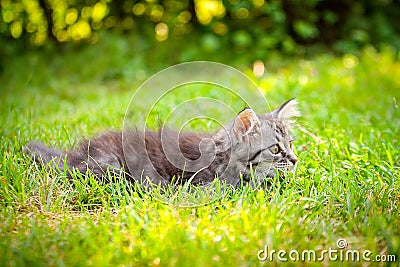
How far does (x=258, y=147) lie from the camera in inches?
109

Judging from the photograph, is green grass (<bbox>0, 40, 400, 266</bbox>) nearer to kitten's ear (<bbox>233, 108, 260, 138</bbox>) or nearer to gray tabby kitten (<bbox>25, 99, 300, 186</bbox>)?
gray tabby kitten (<bbox>25, 99, 300, 186</bbox>)

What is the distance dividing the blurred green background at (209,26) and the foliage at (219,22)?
2 cm

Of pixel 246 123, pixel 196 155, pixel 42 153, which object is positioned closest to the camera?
pixel 246 123

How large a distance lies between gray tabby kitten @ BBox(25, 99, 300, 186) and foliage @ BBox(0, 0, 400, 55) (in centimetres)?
509

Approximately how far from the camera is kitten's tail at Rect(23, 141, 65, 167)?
291 centimetres

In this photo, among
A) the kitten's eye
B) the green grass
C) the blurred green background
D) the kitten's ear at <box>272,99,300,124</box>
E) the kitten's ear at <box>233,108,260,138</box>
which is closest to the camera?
the green grass

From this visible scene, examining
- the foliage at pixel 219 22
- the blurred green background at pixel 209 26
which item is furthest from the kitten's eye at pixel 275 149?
the foliage at pixel 219 22

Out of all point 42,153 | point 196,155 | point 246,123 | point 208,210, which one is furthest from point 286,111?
point 42,153

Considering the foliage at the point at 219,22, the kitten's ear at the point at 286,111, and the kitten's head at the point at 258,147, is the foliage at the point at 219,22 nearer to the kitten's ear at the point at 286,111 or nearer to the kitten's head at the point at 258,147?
the kitten's ear at the point at 286,111

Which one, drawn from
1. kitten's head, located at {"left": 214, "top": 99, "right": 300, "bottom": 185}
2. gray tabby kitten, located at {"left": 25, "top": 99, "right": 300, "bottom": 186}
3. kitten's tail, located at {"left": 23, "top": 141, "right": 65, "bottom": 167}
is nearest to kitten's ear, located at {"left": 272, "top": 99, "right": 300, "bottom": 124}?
gray tabby kitten, located at {"left": 25, "top": 99, "right": 300, "bottom": 186}

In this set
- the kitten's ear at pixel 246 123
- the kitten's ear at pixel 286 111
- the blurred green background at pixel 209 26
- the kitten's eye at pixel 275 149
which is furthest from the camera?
the blurred green background at pixel 209 26

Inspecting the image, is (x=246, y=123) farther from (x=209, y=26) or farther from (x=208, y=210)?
(x=209, y=26)

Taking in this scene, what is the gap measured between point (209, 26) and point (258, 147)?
18.6ft

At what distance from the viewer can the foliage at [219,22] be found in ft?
25.9
